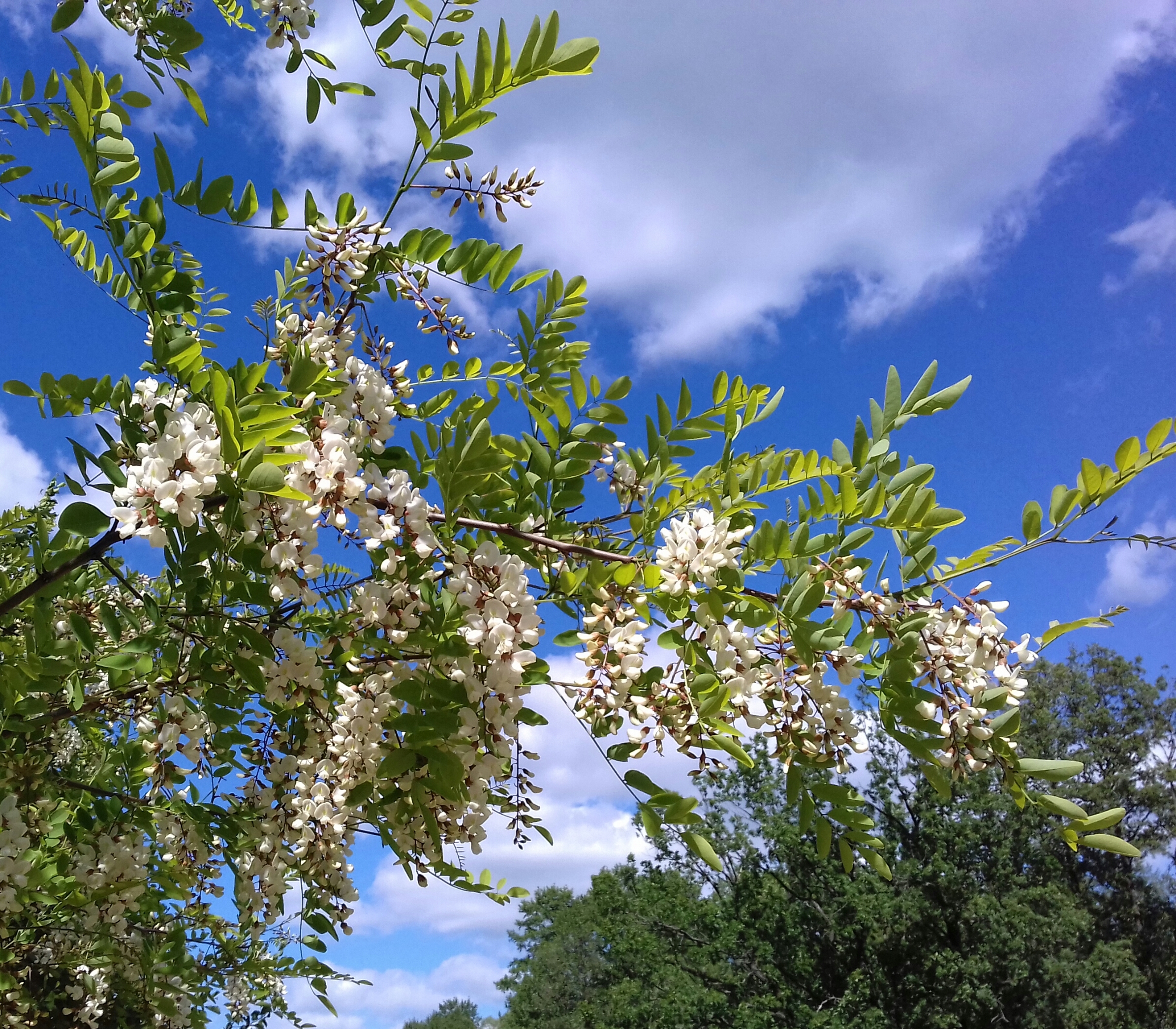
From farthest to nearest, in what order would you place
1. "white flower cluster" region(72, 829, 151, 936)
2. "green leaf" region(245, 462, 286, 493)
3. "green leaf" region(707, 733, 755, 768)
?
"white flower cluster" region(72, 829, 151, 936)
"green leaf" region(707, 733, 755, 768)
"green leaf" region(245, 462, 286, 493)

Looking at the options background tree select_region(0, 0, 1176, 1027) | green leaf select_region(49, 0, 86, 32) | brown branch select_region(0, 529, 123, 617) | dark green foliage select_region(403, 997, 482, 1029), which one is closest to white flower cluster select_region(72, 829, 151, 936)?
background tree select_region(0, 0, 1176, 1027)

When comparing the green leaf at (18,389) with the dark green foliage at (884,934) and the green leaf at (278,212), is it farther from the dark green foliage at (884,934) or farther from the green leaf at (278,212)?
the dark green foliage at (884,934)

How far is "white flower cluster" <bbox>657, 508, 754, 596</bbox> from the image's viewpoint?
1.43 m

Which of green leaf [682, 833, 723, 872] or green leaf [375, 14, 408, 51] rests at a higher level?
green leaf [375, 14, 408, 51]

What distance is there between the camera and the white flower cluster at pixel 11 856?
2.10 metres

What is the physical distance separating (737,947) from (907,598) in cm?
1835

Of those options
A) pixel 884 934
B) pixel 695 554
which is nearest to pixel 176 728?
pixel 695 554

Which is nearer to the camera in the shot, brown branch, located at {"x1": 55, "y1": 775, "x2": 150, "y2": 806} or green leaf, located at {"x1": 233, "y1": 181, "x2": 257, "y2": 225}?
green leaf, located at {"x1": 233, "y1": 181, "x2": 257, "y2": 225}

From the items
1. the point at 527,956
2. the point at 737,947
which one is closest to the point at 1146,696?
the point at 737,947

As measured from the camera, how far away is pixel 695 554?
1.45 m

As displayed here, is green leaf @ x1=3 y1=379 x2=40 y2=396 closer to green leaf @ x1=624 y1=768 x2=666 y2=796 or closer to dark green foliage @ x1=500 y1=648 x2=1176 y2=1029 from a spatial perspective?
green leaf @ x1=624 y1=768 x2=666 y2=796

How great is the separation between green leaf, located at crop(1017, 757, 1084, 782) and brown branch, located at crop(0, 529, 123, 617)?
1.54 m

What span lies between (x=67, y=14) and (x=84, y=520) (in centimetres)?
128

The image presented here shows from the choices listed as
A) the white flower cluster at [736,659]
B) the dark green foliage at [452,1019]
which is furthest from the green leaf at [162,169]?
the dark green foliage at [452,1019]
